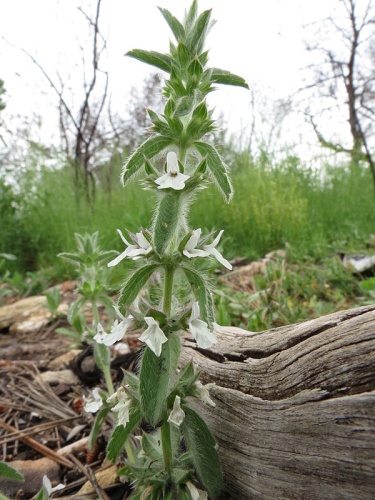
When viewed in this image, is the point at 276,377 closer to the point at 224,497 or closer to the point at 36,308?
the point at 224,497

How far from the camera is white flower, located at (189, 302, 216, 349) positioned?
110 centimetres

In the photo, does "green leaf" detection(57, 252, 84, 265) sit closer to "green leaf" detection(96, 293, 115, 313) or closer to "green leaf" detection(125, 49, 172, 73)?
"green leaf" detection(96, 293, 115, 313)

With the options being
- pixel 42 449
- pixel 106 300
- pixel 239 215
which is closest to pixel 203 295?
pixel 106 300

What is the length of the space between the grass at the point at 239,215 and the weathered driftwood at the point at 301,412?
253cm

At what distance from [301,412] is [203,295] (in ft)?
1.41

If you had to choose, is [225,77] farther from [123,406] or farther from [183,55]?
[123,406]

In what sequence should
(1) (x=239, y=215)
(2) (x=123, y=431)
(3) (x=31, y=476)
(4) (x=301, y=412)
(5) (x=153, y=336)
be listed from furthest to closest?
(1) (x=239, y=215), (3) (x=31, y=476), (2) (x=123, y=431), (4) (x=301, y=412), (5) (x=153, y=336)

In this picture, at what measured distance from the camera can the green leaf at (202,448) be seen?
125 cm

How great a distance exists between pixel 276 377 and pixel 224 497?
464 millimetres

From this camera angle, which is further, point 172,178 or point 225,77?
point 225,77

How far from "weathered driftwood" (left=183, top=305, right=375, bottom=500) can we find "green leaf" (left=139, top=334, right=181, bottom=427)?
0.38 meters

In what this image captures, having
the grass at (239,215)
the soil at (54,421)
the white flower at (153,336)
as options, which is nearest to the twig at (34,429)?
the soil at (54,421)

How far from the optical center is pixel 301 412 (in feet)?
4.00

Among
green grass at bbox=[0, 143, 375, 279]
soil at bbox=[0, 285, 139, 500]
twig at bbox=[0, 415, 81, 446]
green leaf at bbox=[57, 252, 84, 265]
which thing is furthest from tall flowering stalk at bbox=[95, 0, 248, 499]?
green grass at bbox=[0, 143, 375, 279]
